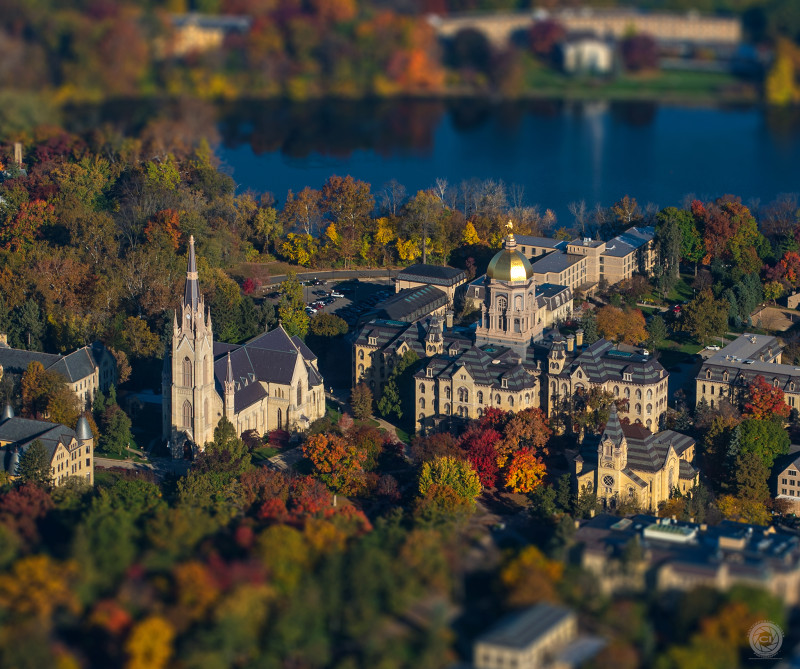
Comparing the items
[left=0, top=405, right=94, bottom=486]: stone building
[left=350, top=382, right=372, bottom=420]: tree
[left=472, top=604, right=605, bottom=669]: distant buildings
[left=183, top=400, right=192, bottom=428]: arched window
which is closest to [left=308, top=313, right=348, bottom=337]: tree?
[left=350, top=382, right=372, bottom=420]: tree

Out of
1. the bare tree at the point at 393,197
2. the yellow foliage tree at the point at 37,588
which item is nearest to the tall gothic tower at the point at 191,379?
the yellow foliage tree at the point at 37,588

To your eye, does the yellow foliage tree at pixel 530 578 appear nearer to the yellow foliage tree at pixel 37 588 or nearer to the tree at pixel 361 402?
the yellow foliage tree at pixel 37 588

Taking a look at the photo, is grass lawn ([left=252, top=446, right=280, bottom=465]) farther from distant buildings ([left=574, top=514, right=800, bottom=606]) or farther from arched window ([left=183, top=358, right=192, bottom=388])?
distant buildings ([left=574, top=514, right=800, bottom=606])

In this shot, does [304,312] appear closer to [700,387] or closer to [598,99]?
[700,387]

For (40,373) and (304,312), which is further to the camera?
(304,312)

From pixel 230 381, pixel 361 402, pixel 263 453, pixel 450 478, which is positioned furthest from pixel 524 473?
pixel 230 381

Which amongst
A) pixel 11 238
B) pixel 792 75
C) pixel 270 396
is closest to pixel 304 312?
pixel 270 396
